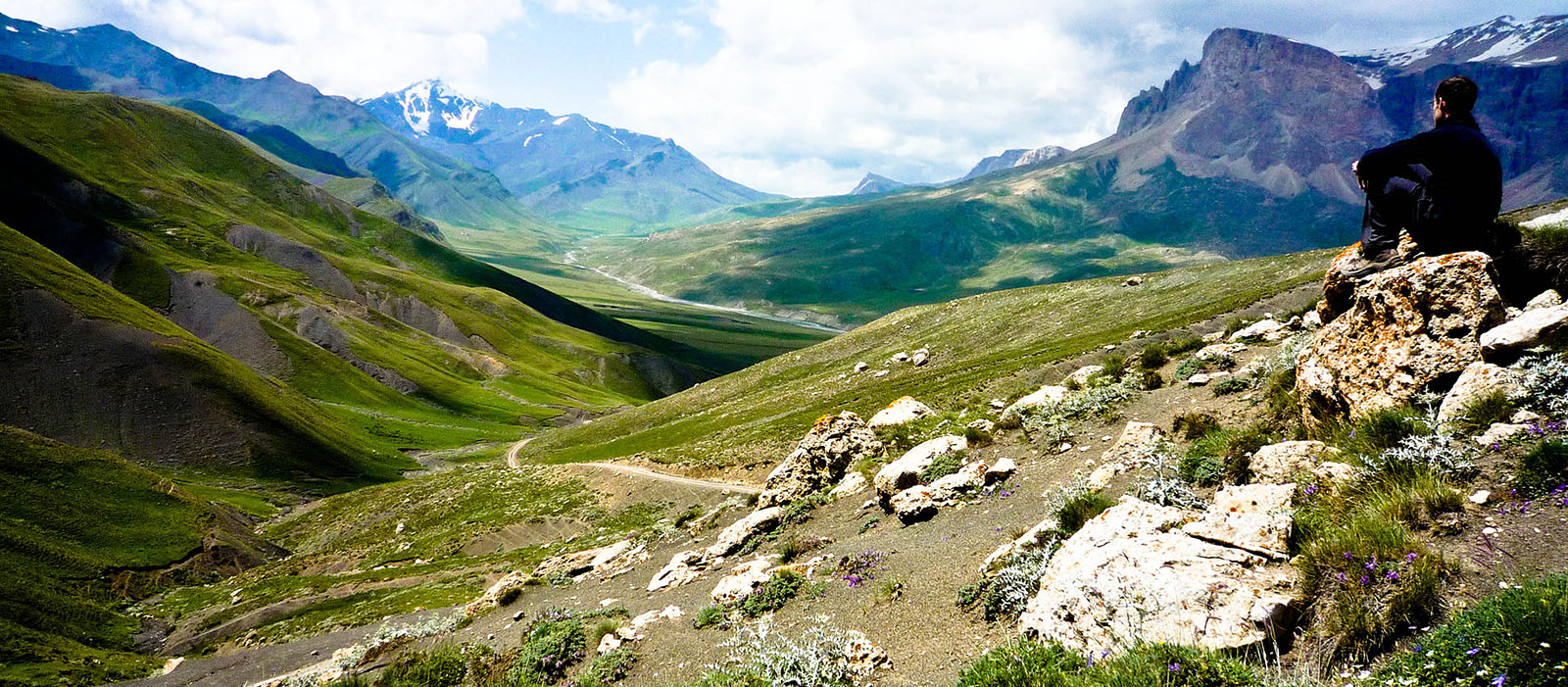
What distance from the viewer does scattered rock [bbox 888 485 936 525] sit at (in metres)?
15.4

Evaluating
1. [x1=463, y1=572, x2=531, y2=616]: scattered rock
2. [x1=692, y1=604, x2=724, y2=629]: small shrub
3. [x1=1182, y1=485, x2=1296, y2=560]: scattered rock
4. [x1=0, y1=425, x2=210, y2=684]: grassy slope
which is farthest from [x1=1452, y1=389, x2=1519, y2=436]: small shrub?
[x1=0, y1=425, x2=210, y2=684]: grassy slope

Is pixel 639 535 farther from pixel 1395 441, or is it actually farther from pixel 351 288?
pixel 351 288

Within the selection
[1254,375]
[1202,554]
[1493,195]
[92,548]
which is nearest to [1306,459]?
[1202,554]

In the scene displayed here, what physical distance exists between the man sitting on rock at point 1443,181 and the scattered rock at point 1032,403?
1111 cm

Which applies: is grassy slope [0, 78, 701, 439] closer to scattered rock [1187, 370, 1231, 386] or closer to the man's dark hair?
scattered rock [1187, 370, 1231, 386]

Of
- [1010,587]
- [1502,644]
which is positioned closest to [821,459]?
[1010,587]

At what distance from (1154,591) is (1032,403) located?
16.3 m

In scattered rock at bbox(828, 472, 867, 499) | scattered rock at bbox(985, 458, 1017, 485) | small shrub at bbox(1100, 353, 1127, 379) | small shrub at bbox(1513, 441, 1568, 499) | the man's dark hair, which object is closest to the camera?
small shrub at bbox(1513, 441, 1568, 499)

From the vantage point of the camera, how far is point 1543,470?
6.28m

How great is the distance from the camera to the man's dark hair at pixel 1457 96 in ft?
31.0

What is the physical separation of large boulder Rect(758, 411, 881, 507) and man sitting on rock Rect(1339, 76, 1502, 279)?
1739 centimetres

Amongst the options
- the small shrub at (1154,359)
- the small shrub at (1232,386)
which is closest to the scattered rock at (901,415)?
the small shrub at (1154,359)

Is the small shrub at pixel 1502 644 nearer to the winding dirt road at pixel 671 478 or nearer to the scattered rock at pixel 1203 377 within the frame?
the scattered rock at pixel 1203 377

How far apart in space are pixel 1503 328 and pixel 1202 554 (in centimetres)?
595
